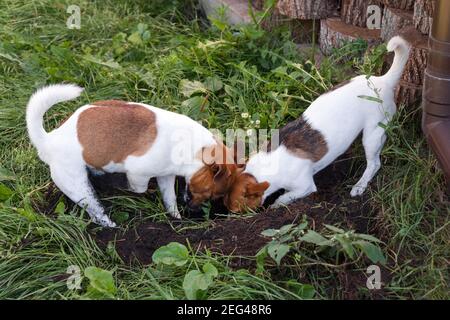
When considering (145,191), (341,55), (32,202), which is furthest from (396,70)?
(32,202)

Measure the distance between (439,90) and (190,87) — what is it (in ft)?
6.67

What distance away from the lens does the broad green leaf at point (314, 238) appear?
335cm

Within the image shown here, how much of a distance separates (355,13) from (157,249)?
2.59 m

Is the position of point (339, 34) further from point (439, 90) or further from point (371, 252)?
point (371, 252)

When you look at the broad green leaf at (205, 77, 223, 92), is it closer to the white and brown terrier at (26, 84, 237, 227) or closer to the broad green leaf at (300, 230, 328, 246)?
the white and brown terrier at (26, 84, 237, 227)

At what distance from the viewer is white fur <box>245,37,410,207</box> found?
14.0 feet

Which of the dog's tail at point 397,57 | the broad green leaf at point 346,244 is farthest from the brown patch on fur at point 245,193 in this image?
the dog's tail at point 397,57

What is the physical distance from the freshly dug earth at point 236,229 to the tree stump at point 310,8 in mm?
1861

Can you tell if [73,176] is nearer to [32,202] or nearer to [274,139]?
[32,202]

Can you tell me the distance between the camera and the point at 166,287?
11.2 feet

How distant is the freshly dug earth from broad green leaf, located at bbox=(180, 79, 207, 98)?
4.23 ft

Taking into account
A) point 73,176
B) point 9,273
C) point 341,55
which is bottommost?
point 9,273

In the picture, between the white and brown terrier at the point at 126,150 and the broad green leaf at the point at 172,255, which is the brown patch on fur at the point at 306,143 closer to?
the white and brown terrier at the point at 126,150

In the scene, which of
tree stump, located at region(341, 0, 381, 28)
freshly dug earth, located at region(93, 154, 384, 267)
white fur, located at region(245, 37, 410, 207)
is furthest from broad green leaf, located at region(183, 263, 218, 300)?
tree stump, located at region(341, 0, 381, 28)
